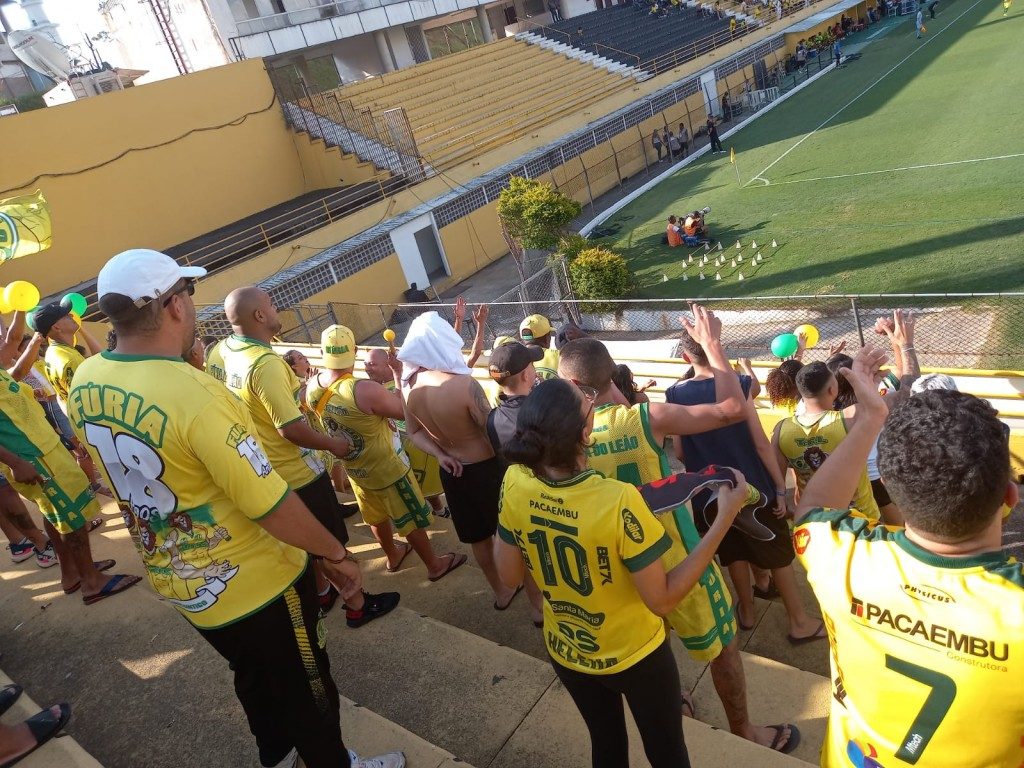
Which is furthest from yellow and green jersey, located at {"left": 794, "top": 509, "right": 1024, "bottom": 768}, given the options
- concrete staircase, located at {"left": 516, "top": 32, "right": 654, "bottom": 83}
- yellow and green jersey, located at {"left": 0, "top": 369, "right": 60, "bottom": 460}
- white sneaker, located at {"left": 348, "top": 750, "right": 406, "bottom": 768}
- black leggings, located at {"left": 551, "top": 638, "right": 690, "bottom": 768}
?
concrete staircase, located at {"left": 516, "top": 32, "right": 654, "bottom": 83}

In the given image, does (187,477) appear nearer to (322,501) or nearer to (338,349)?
(322,501)

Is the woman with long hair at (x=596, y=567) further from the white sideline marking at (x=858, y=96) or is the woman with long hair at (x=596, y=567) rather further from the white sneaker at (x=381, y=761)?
the white sideline marking at (x=858, y=96)

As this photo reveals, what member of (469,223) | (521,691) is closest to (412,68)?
(469,223)

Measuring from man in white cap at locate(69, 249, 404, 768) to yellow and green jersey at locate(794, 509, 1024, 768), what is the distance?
146cm

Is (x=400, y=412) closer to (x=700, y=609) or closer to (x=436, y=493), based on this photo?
(x=436, y=493)

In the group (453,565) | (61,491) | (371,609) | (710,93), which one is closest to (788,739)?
(371,609)

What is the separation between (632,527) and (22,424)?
369cm

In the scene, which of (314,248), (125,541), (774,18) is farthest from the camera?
(774,18)

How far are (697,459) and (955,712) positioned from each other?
2.12 metres

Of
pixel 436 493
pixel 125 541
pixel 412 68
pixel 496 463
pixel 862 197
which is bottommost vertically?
pixel 862 197

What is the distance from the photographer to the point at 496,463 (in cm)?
367

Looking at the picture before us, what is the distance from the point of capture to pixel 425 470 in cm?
495

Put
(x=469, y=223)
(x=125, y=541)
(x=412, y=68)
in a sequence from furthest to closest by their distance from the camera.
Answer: (x=412, y=68), (x=469, y=223), (x=125, y=541)

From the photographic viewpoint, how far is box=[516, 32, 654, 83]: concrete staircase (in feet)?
97.8
